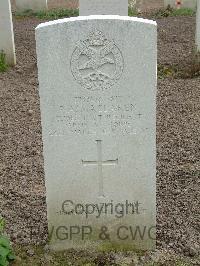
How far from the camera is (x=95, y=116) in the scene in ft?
11.1

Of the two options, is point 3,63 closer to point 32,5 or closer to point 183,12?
point 32,5

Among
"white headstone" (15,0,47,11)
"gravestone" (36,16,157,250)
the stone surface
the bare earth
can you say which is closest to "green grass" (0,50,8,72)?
the bare earth

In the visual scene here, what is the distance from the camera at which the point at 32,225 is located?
3.92 metres

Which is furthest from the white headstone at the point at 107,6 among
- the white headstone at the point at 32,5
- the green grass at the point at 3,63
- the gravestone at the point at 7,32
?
the white headstone at the point at 32,5

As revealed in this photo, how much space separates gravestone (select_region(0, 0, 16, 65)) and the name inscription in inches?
192

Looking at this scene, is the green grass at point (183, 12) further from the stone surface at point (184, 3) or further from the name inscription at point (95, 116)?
the name inscription at point (95, 116)

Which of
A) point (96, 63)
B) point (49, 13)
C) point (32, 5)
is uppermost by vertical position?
point (96, 63)

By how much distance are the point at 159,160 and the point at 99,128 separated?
1638 mm

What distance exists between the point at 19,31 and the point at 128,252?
25.8 feet

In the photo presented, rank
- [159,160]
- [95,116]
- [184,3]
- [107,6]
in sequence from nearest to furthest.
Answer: [95,116] < [159,160] < [107,6] < [184,3]

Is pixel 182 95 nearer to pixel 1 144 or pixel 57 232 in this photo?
pixel 1 144

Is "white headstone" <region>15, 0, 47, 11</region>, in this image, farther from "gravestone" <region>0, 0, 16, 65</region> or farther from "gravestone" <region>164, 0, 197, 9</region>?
"gravestone" <region>0, 0, 16, 65</region>

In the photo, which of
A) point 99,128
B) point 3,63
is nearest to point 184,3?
point 3,63

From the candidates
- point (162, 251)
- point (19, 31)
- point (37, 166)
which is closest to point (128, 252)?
point (162, 251)
